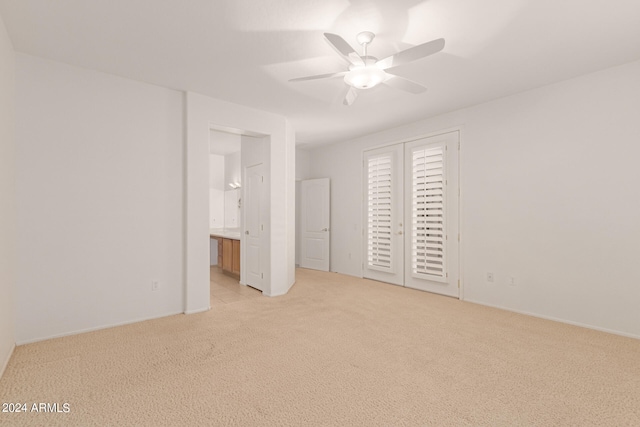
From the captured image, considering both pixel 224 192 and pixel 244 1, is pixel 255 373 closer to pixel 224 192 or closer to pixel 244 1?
pixel 244 1

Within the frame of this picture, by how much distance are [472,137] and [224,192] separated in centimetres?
570

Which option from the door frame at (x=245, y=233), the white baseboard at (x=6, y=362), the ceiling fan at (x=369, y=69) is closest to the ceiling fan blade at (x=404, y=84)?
the ceiling fan at (x=369, y=69)

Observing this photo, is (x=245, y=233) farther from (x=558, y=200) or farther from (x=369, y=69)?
(x=558, y=200)

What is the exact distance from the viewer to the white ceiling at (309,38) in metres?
2.32

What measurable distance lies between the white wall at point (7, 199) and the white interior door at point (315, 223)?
15.9ft

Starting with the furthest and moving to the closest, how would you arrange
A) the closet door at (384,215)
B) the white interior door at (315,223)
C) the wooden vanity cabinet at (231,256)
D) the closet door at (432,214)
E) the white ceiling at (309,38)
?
the white interior door at (315,223) < the wooden vanity cabinet at (231,256) < the closet door at (384,215) < the closet door at (432,214) < the white ceiling at (309,38)

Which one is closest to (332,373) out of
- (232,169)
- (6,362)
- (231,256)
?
(6,362)

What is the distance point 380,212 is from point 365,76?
3.30 m

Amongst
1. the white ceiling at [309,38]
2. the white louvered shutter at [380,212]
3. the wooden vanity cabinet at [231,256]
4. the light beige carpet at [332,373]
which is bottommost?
the light beige carpet at [332,373]

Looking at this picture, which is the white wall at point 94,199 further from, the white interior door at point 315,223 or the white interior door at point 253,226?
the white interior door at point 315,223

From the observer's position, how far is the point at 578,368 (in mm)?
2510

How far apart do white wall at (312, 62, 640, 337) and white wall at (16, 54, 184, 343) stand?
3862 millimetres

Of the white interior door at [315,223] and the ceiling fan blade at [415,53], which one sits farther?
the white interior door at [315,223]

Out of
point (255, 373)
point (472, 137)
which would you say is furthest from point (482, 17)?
point (255, 373)
